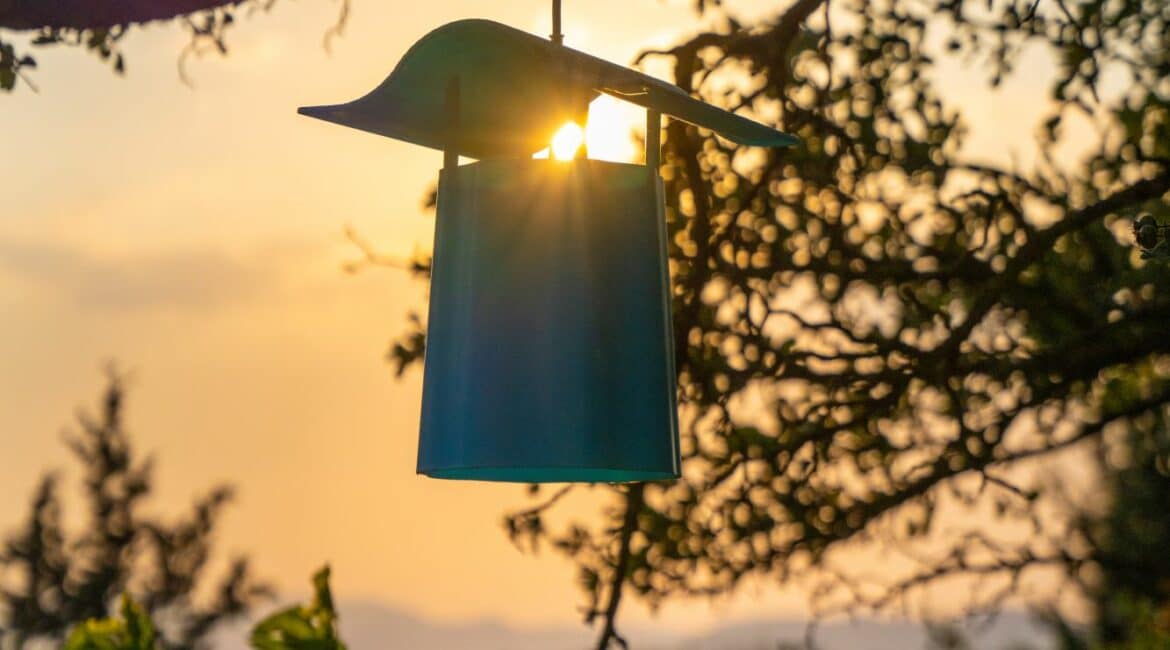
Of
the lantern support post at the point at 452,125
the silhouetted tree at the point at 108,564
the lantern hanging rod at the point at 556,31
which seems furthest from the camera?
the silhouetted tree at the point at 108,564

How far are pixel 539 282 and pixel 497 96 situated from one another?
1.54ft

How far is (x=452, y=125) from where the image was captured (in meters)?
3.02

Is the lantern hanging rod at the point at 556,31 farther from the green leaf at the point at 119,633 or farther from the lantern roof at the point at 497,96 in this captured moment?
the green leaf at the point at 119,633

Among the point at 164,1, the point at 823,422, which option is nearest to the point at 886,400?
the point at 823,422

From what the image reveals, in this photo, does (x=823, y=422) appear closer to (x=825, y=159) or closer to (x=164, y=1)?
(x=825, y=159)

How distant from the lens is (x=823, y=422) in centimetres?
587

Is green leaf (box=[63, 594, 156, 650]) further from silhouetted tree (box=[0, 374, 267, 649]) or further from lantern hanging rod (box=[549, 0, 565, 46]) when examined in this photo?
silhouetted tree (box=[0, 374, 267, 649])

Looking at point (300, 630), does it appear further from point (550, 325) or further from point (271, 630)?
point (550, 325)

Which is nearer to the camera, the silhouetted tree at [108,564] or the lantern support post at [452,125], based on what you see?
the lantern support post at [452,125]

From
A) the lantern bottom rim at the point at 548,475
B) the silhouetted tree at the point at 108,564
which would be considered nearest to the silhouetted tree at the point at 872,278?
the lantern bottom rim at the point at 548,475

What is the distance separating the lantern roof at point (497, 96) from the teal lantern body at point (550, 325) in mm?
160

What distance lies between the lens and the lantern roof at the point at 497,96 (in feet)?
9.09

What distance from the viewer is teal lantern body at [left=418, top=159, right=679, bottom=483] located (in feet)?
8.91

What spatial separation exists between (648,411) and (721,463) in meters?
3.07
